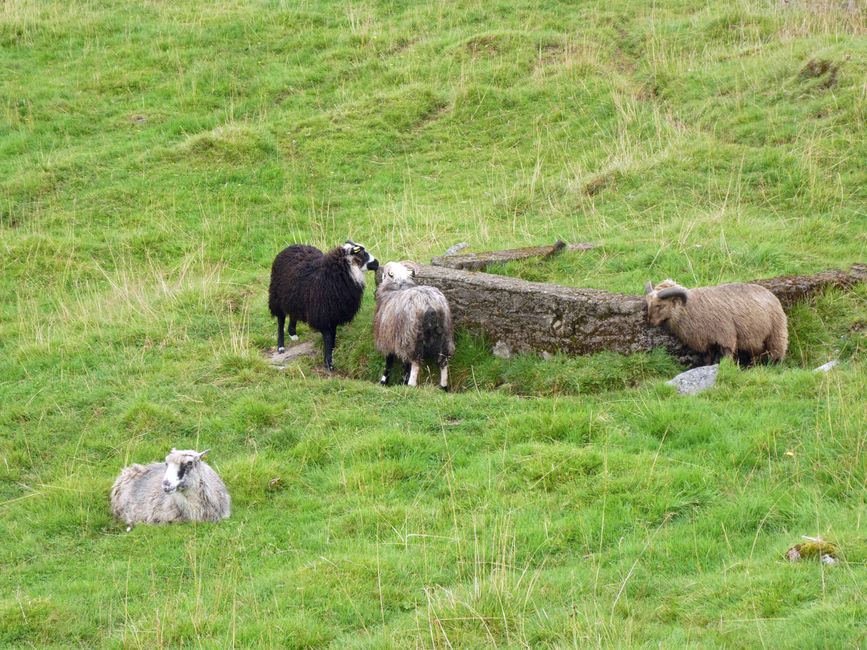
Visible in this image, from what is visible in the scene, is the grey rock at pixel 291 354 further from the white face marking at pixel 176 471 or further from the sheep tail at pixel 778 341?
the sheep tail at pixel 778 341

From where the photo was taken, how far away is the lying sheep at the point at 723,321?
1099 centimetres

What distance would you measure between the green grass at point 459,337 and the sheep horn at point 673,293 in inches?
27.5

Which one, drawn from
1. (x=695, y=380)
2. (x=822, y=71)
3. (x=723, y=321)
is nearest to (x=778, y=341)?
(x=723, y=321)

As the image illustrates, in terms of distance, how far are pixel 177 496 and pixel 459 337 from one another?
14.2 ft

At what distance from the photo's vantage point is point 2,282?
1664 centimetres

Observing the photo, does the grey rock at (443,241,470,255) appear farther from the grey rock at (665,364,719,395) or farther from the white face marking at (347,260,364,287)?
the grey rock at (665,364,719,395)

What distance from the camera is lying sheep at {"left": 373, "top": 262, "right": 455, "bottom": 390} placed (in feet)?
38.1

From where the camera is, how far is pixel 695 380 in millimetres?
10336

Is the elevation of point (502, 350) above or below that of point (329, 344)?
above

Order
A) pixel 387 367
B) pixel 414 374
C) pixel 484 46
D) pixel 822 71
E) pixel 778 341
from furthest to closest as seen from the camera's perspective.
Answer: pixel 484 46 < pixel 822 71 < pixel 387 367 < pixel 414 374 < pixel 778 341

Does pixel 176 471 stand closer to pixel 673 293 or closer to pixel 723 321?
pixel 673 293

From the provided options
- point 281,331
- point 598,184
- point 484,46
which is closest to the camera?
point 281,331

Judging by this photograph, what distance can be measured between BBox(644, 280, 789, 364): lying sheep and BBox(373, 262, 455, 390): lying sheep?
91.8 inches

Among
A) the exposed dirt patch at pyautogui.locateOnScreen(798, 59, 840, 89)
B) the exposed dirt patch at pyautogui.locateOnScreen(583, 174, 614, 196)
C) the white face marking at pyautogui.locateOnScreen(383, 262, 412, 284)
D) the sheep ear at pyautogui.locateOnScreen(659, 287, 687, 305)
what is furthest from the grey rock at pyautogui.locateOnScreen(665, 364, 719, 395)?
the exposed dirt patch at pyautogui.locateOnScreen(798, 59, 840, 89)
